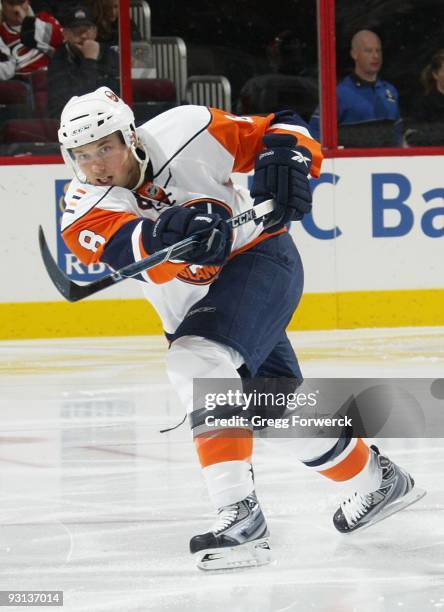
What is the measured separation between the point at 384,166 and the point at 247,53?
827 millimetres

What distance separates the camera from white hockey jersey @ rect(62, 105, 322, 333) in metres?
2.57

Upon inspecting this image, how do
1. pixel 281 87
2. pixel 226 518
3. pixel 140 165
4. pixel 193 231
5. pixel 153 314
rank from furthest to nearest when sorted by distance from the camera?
pixel 281 87, pixel 153 314, pixel 140 165, pixel 226 518, pixel 193 231

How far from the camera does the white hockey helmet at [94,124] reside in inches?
101

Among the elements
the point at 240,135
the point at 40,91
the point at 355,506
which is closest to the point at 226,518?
the point at 355,506

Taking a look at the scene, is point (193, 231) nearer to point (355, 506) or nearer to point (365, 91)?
point (355, 506)

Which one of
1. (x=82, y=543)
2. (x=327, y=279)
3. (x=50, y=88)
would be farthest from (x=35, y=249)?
(x=82, y=543)

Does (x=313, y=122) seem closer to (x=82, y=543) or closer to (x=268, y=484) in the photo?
(x=268, y=484)

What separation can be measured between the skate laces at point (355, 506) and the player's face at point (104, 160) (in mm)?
806

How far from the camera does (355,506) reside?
276cm

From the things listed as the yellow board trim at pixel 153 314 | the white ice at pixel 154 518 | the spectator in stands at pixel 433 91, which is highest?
the spectator in stands at pixel 433 91

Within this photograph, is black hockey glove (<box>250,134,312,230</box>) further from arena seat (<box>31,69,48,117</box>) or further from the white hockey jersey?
arena seat (<box>31,69,48,117</box>)

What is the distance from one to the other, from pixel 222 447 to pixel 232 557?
0.20 metres

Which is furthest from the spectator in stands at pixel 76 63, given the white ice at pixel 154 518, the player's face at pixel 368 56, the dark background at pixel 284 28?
the white ice at pixel 154 518

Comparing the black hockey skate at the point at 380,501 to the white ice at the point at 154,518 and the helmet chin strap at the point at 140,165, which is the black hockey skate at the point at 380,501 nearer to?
the white ice at the point at 154,518
